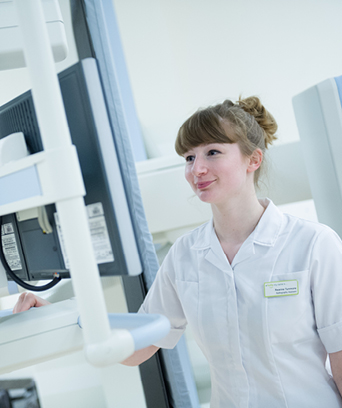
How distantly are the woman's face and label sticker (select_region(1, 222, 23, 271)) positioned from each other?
534 mm

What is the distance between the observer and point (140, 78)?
8.26 ft

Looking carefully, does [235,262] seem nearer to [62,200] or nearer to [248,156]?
[248,156]

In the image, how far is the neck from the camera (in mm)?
1178

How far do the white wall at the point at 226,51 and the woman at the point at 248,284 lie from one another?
1.36 m

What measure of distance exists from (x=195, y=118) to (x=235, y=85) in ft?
4.91

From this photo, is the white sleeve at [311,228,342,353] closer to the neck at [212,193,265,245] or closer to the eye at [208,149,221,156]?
the neck at [212,193,265,245]

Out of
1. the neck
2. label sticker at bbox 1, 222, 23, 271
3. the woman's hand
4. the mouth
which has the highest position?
the mouth

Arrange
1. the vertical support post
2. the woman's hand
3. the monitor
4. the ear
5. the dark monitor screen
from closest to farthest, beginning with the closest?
the vertical support post
the dark monitor screen
the woman's hand
the ear
the monitor

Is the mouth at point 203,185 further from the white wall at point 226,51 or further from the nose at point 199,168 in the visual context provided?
the white wall at point 226,51

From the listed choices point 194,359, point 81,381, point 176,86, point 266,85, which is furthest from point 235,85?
point 81,381

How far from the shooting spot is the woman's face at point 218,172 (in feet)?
3.77

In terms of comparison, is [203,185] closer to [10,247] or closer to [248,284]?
[248,284]

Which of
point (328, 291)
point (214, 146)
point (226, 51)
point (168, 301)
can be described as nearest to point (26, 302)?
point (168, 301)

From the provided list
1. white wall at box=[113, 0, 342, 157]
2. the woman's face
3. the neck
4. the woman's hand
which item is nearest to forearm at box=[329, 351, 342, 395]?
the neck
